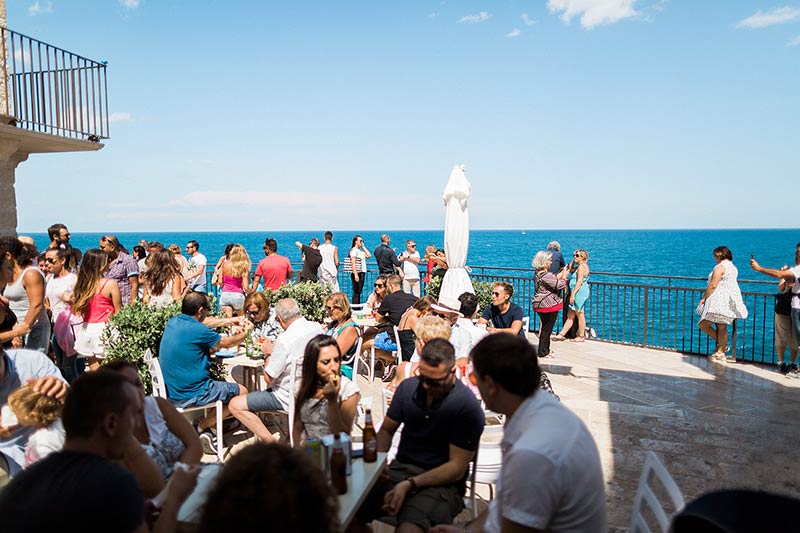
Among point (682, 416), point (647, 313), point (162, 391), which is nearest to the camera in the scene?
point (162, 391)

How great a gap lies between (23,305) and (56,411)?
334 centimetres

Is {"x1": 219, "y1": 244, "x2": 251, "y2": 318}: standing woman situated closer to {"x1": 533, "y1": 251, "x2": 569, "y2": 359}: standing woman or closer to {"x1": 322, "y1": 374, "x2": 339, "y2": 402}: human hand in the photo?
{"x1": 533, "y1": 251, "x2": 569, "y2": 359}: standing woman

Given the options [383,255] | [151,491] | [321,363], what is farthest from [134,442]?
[383,255]

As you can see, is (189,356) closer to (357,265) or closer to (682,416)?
(682,416)

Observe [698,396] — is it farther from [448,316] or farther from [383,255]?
[383,255]

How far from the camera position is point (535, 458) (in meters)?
1.94

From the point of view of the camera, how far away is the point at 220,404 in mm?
4512

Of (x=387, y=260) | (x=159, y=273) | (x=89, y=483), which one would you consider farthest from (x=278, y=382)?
(x=387, y=260)

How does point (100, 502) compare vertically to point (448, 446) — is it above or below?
above

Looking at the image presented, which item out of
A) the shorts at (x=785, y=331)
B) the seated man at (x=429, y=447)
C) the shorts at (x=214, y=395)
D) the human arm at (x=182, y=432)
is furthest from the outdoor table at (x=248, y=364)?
the shorts at (x=785, y=331)

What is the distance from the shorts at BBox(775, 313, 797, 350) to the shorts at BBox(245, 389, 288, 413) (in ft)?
21.6

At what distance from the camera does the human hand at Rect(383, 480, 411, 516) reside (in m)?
2.72

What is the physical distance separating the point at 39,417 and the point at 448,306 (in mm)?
4432

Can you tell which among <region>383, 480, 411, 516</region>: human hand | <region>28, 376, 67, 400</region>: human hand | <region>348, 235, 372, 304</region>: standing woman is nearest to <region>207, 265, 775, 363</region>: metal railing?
<region>348, 235, 372, 304</region>: standing woman
